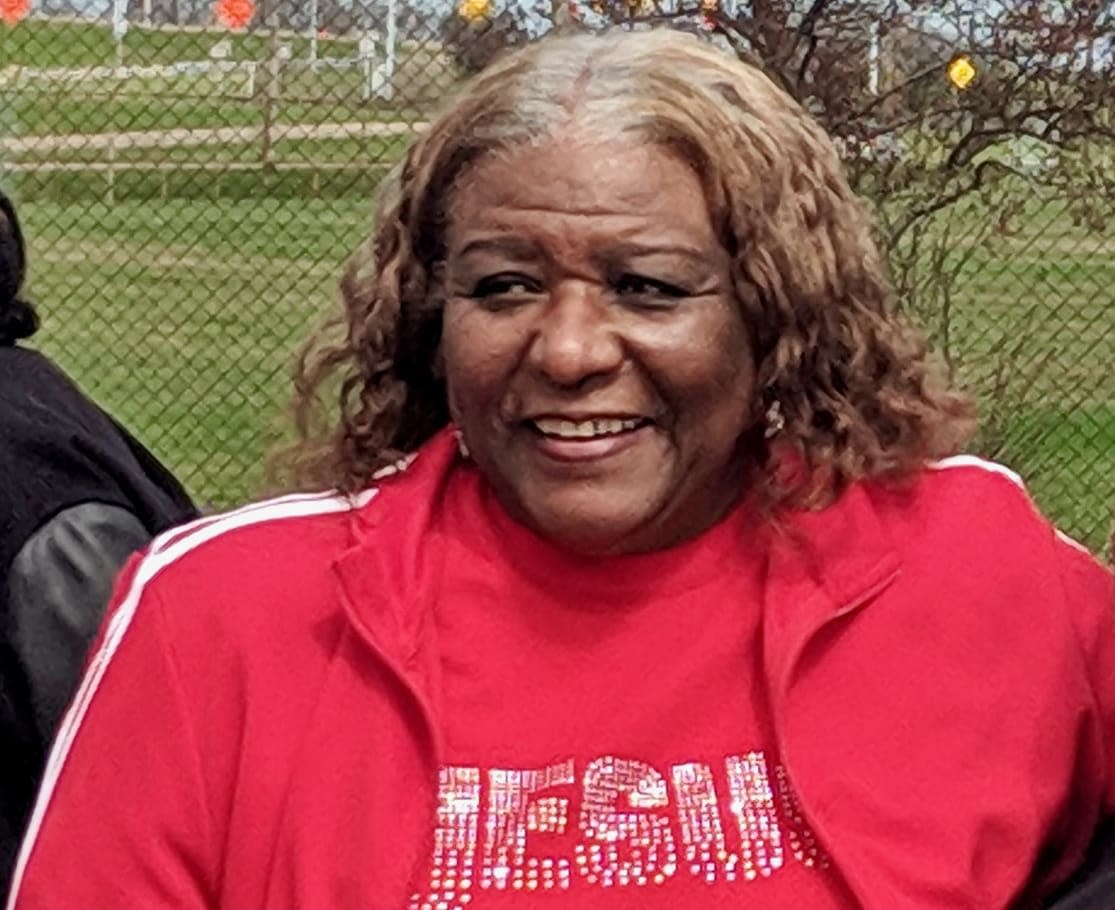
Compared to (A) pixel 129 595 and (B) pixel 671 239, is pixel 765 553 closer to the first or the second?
(B) pixel 671 239

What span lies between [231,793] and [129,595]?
0.84 ft

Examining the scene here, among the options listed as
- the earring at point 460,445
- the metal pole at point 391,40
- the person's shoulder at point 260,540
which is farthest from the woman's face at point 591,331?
the metal pole at point 391,40

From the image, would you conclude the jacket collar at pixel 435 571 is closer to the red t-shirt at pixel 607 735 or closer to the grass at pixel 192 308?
the red t-shirt at pixel 607 735

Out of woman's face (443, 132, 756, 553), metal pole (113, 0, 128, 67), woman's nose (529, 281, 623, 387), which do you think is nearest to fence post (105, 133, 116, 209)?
metal pole (113, 0, 128, 67)

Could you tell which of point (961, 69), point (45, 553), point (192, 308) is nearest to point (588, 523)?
point (45, 553)

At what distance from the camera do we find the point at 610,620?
2.48 meters

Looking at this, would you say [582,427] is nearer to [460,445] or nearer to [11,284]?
[460,445]

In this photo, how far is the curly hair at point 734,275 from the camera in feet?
7.79

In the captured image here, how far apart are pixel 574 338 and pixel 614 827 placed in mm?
520

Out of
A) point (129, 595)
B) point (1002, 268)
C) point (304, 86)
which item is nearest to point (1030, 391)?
point (1002, 268)

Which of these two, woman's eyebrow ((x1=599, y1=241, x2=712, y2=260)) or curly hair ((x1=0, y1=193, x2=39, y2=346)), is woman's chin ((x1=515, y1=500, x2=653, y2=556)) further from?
curly hair ((x1=0, y1=193, x2=39, y2=346))

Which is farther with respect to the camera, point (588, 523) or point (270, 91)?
point (270, 91)

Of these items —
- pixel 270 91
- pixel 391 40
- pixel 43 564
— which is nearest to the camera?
pixel 43 564

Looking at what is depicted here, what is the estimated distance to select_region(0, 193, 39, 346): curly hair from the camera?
9.91ft
